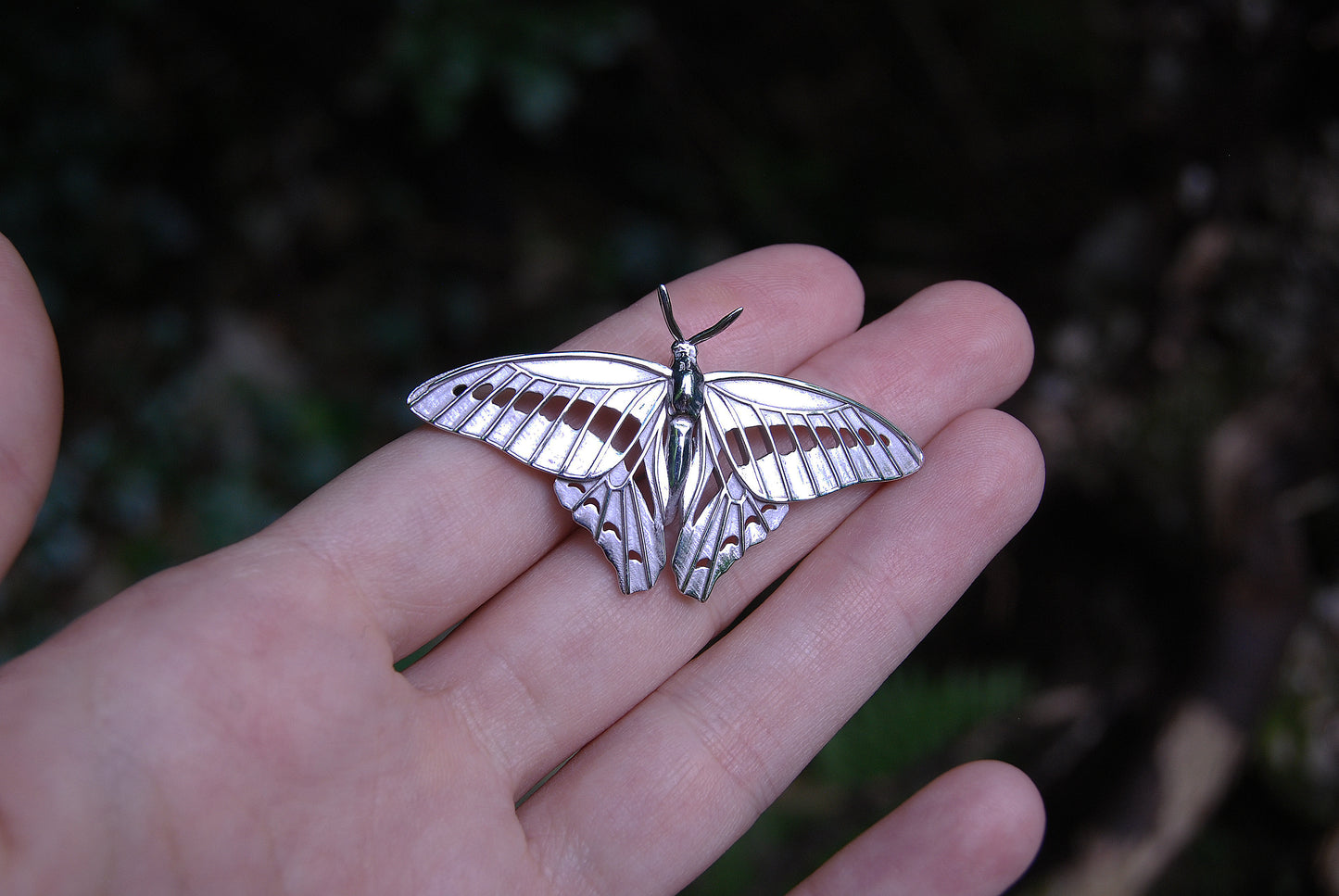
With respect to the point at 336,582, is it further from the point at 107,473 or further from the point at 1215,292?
the point at 1215,292

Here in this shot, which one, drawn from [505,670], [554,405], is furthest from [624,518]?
[505,670]

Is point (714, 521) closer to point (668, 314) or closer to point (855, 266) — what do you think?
point (668, 314)

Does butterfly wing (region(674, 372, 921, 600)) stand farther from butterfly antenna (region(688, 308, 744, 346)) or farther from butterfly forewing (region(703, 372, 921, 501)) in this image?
butterfly antenna (region(688, 308, 744, 346))

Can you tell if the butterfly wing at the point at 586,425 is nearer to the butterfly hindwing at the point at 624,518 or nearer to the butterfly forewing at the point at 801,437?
the butterfly hindwing at the point at 624,518

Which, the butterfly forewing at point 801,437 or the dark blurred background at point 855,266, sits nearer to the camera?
the butterfly forewing at point 801,437

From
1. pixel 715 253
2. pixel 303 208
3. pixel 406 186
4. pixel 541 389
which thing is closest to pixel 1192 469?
pixel 715 253

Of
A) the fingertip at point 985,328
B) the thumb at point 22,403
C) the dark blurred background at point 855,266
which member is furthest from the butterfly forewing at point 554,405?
the dark blurred background at point 855,266

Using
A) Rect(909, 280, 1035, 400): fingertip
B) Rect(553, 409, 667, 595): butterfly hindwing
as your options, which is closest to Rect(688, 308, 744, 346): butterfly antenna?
Answer: Rect(553, 409, 667, 595): butterfly hindwing
